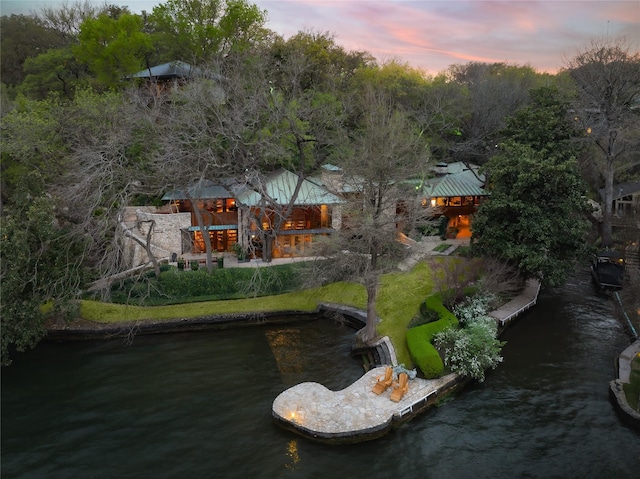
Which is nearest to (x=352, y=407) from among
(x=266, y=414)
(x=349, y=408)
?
(x=349, y=408)

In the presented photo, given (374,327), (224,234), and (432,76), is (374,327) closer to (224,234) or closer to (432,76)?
(224,234)

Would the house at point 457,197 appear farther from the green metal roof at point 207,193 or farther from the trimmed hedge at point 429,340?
the green metal roof at point 207,193

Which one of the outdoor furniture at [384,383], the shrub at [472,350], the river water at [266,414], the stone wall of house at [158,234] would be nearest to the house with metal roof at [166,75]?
the stone wall of house at [158,234]

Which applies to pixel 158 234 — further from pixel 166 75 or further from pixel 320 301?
pixel 166 75

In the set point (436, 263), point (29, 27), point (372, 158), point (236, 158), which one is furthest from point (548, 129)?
point (29, 27)

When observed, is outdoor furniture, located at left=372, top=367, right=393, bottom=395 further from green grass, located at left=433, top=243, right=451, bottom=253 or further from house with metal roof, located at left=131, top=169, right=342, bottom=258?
green grass, located at left=433, top=243, right=451, bottom=253

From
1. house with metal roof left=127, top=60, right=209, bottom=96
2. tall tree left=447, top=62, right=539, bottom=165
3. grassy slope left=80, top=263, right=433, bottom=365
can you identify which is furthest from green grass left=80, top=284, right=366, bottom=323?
tall tree left=447, top=62, right=539, bottom=165
